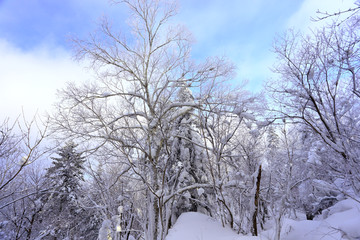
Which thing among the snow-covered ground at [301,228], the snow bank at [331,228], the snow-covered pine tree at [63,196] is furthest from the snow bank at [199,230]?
the snow-covered pine tree at [63,196]

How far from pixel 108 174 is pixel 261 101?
23.5 ft

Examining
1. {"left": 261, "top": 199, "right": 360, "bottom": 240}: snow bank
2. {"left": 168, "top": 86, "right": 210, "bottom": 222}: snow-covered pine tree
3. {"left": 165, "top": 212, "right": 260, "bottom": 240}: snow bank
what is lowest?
{"left": 165, "top": 212, "right": 260, "bottom": 240}: snow bank

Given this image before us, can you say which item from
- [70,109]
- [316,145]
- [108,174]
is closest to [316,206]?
[316,145]

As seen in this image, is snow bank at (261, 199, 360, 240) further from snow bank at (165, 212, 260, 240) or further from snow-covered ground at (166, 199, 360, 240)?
snow bank at (165, 212, 260, 240)

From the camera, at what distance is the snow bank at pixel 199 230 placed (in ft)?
16.2

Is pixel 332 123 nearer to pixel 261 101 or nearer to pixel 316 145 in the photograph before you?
pixel 261 101

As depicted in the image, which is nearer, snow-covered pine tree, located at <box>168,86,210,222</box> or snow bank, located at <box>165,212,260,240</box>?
snow bank, located at <box>165,212,260,240</box>

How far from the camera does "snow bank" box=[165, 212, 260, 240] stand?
4949 millimetres

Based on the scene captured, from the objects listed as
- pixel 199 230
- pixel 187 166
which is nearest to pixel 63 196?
pixel 187 166

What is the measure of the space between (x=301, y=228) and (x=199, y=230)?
102 inches

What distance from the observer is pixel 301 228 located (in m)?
4.50

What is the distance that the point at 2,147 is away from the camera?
460cm

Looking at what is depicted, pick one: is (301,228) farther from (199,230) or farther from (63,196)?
(63,196)

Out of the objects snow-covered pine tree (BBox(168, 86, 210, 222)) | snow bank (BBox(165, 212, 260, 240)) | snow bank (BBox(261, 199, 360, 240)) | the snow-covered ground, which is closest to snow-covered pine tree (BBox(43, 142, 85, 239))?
snow-covered pine tree (BBox(168, 86, 210, 222))
